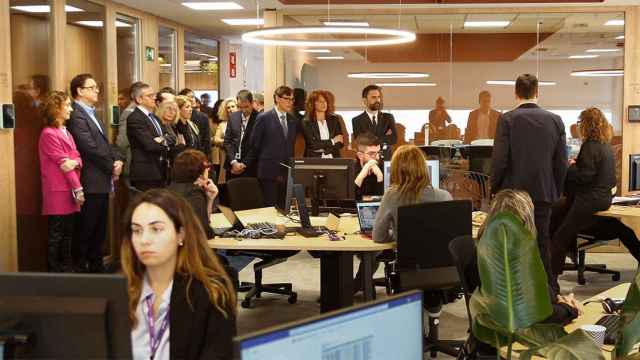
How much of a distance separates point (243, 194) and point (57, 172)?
1685 millimetres

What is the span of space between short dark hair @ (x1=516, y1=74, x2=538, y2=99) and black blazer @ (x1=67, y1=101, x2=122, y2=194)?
376 centimetres

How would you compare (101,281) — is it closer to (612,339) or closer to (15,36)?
(612,339)

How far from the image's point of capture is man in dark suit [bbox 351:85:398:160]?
8.93m

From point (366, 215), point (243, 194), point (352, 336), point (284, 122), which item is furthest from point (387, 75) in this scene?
point (352, 336)

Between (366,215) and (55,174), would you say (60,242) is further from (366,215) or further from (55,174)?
(366,215)

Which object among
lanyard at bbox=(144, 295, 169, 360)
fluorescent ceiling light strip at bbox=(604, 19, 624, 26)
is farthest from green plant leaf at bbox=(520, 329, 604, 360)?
fluorescent ceiling light strip at bbox=(604, 19, 624, 26)

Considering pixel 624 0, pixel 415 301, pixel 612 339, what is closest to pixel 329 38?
pixel 624 0

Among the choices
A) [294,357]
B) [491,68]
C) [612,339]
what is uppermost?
[491,68]

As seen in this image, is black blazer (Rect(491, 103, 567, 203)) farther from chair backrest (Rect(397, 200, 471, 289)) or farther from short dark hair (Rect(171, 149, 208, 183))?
short dark hair (Rect(171, 149, 208, 183))

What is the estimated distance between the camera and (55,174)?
7.34 metres

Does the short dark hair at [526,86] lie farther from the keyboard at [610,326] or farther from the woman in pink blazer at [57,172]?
the woman in pink blazer at [57,172]

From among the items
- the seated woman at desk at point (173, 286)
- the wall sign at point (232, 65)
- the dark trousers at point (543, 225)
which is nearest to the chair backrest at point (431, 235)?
the dark trousers at point (543, 225)

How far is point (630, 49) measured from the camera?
31.3 feet

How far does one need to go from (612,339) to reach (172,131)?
20.5 ft
